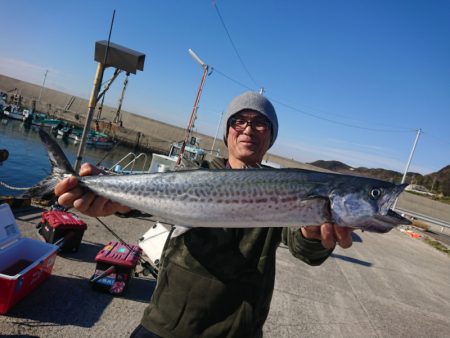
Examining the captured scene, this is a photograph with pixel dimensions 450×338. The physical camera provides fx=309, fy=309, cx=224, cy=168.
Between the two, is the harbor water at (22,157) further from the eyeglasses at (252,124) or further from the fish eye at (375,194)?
the fish eye at (375,194)

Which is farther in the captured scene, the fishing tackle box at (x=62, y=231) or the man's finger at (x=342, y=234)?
the fishing tackle box at (x=62, y=231)

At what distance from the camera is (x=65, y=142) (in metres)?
39.8

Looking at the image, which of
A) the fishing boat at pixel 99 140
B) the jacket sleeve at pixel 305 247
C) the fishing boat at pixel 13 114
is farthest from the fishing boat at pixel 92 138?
the jacket sleeve at pixel 305 247

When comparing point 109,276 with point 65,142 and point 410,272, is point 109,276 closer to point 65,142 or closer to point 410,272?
point 410,272

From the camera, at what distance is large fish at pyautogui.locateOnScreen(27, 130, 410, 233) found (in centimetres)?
236

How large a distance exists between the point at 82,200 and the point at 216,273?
1.31m

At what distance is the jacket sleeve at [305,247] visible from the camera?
2608mm

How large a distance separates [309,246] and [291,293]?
168 inches

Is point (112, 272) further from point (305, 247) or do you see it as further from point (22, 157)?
point (22, 157)

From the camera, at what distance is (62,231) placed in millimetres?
5359

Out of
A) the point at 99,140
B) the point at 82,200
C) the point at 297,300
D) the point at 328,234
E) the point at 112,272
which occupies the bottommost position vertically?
the point at 99,140

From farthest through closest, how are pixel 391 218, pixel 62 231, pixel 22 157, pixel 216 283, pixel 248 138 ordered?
pixel 22 157
pixel 62 231
pixel 248 138
pixel 216 283
pixel 391 218

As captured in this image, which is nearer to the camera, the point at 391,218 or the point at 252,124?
the point at 391,218

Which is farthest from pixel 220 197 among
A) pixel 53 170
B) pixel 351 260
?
pixel 351 260
